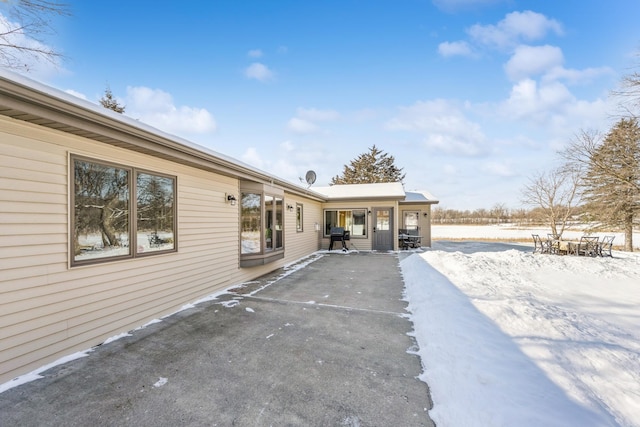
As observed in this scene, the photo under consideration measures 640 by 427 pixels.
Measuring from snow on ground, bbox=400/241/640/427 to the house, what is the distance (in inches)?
145

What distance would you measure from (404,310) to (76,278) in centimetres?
445

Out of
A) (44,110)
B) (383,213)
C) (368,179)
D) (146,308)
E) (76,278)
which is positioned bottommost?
(146,308)

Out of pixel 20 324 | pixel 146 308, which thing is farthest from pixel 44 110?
pixel 146 308

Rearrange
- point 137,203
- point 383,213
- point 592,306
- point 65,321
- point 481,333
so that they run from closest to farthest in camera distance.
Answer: point 65,321 → point 481,333 → point 137,203 → point 592,306 → point 383,213

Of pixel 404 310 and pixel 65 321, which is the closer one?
pixel 65 321

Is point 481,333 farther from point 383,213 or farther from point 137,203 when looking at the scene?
point 383,213

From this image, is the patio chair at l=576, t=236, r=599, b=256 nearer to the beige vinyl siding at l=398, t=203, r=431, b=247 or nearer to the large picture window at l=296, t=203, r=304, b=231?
the beige vinyl siding at l=398, t=203, r=431, b=247

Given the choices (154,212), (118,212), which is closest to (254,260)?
(154,212)

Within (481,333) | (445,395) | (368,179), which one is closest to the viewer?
(445,395)

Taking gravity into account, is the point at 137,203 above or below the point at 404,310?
above

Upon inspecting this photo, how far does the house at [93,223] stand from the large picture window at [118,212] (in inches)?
0.5

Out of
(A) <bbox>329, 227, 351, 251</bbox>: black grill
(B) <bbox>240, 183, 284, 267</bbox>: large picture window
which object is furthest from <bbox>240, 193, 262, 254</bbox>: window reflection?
A: (A) <bbox>329, 227, 351, 251</bbox>: black grill

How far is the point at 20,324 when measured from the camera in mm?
2461

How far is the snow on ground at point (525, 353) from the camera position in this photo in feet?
6.51
